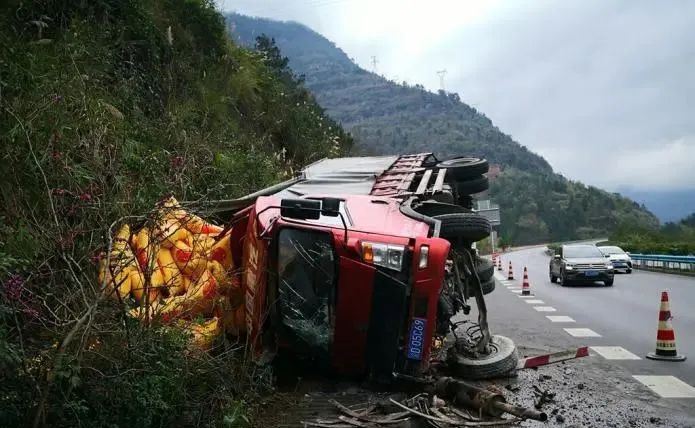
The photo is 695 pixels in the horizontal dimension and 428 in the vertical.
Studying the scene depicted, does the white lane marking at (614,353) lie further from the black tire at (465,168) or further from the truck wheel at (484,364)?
the black tire at (465,168)

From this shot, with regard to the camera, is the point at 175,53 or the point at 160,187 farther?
the point at 175,53

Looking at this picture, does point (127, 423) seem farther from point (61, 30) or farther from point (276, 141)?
point (276, 141)

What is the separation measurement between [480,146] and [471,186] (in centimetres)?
11879

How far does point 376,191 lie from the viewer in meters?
6.96

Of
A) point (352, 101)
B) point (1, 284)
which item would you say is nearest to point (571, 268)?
point (1, 284)

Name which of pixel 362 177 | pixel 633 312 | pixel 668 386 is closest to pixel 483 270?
pixel 362 177

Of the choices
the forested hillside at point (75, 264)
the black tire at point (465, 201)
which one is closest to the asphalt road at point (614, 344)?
the black tire at point (465, 201)

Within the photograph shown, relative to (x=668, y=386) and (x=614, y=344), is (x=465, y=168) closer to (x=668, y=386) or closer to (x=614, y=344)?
(x=614, y=344)

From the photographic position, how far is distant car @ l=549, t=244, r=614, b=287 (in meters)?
18.5

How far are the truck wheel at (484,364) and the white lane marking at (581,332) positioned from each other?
3567 millimetres

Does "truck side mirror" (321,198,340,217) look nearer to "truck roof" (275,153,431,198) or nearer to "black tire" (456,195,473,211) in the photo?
"truck roof" (275,153,431,198)

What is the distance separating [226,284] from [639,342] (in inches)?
226

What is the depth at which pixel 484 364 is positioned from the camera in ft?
18.8

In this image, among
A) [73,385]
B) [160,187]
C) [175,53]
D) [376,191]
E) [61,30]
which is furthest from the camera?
[175,53]
